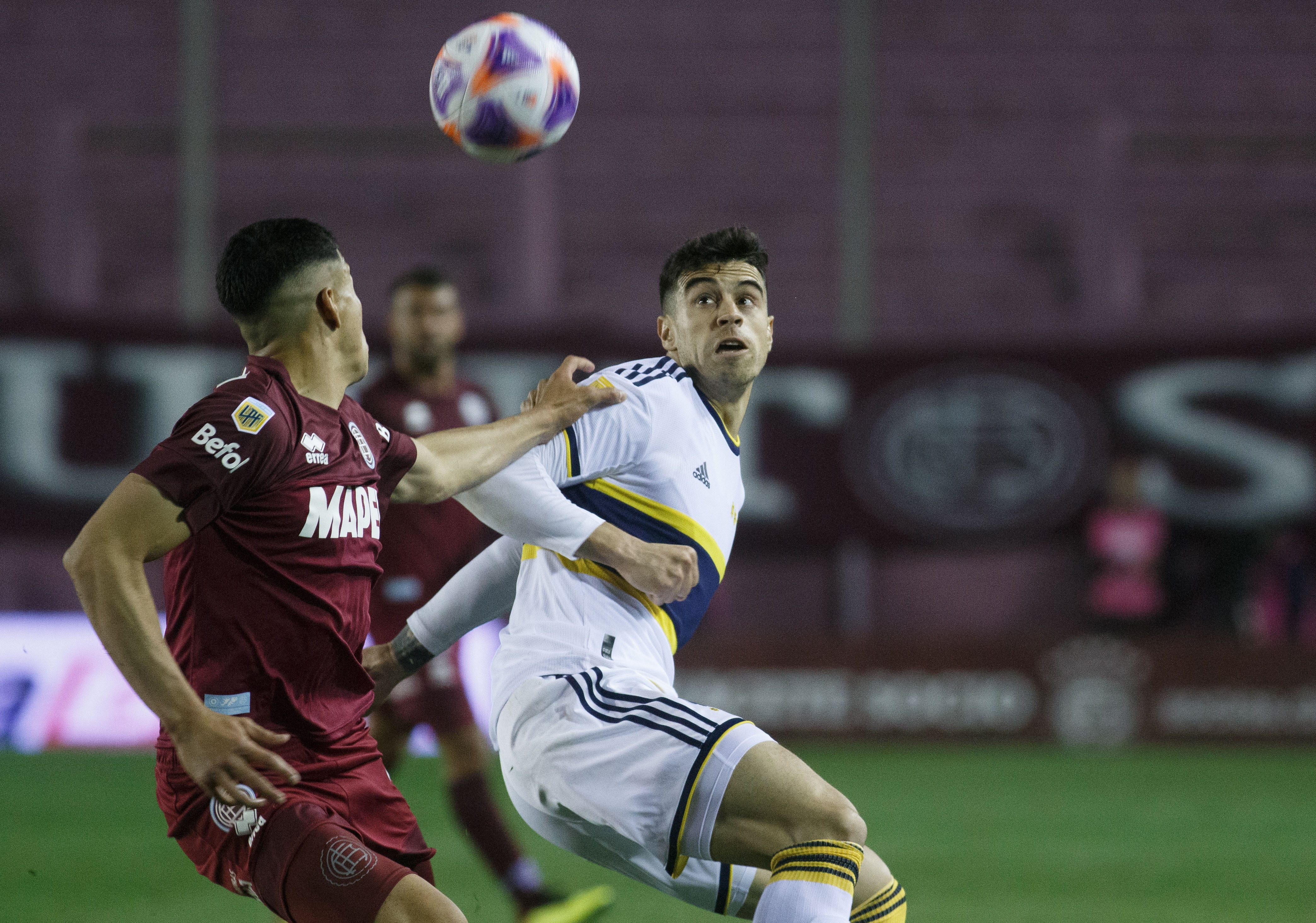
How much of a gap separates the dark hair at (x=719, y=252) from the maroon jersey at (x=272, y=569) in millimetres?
1169

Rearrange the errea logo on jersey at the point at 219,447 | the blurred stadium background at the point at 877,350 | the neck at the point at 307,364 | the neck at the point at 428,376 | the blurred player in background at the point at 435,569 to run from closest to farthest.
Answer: the errea logo on jersey at the point at 219,447 → the neck at the point at 307,364 → the blurred player in background at the point at 435,569 → the neck at the point at 428,376 → the blurred stadium background at the point at 877,350

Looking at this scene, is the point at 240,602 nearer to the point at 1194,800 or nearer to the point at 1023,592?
the point at 1194,800

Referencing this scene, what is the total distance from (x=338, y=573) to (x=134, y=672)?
0.51 meters

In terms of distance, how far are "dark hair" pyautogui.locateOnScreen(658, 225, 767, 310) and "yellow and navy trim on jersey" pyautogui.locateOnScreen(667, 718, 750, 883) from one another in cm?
123

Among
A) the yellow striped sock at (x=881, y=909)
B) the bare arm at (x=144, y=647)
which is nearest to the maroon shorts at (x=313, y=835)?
the bare arm at (x=144, y=647)

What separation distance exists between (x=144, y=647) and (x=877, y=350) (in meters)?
8.97

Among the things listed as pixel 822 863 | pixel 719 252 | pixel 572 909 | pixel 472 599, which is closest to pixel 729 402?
pixel 719 252

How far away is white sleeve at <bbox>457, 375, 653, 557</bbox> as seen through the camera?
11.4 ft

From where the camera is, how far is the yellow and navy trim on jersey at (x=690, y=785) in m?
3.14

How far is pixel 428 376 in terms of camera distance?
593 centimetres

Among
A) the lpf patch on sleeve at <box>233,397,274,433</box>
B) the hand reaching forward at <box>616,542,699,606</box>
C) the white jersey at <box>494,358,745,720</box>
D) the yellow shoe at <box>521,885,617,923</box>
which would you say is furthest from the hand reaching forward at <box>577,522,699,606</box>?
the yellow shoe at <box>521,885,617,923</box>

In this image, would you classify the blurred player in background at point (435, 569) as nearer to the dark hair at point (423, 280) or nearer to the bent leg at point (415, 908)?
the dark hair at point (423, 280)

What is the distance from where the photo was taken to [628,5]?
13.8 meters

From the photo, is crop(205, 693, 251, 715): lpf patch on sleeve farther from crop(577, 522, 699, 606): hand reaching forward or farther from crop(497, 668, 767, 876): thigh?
crop(577, 522, 699, 606): hand reaching forward
